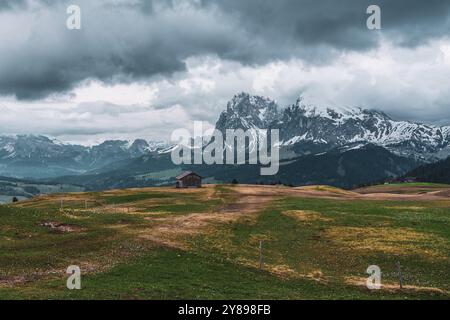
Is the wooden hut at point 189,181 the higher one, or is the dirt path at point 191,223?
the wooden hut at point 189,181

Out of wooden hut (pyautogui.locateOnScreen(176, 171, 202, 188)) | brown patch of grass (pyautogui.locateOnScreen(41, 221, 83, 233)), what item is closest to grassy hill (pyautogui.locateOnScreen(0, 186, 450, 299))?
brown patch of grass (pyautogui.locateOnScreen(41, 221, 83, 233))

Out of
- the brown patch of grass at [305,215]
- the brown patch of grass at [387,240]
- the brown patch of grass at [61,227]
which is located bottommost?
the brown patch of grass at [387,240]

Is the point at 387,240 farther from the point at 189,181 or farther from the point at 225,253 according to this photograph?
the point at 189,181

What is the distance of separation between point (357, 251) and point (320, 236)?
9654 millimetres

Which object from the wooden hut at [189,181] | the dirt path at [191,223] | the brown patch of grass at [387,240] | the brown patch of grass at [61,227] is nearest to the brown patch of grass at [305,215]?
the dirt path at [191,223]

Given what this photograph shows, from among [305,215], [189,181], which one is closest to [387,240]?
[305,215]

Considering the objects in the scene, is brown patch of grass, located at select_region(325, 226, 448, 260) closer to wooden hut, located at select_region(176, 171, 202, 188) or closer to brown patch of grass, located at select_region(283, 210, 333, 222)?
brown patch of grass, located at select_region(283, 210, 333, 222)

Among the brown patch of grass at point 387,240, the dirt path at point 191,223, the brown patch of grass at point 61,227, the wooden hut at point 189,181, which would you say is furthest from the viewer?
the wooden hut at point 189,181

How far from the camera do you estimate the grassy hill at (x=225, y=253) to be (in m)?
40.7

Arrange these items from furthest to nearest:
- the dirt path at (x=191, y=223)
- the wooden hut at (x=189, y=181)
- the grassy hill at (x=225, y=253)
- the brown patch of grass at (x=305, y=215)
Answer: the wooden hut at (x=189, y=181), the brown patch of grass at (x=305, y=215), the dirt path at (x=191, y=223), the grassy hill at (x=225, y=253)

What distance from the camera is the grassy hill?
4066 cm

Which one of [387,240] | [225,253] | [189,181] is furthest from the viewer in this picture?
[189,181]

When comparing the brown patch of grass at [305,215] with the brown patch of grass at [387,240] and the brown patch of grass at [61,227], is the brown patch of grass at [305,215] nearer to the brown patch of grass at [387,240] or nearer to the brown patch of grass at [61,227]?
the brown patch of grass at [387,240]

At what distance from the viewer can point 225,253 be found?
56.9 meters
